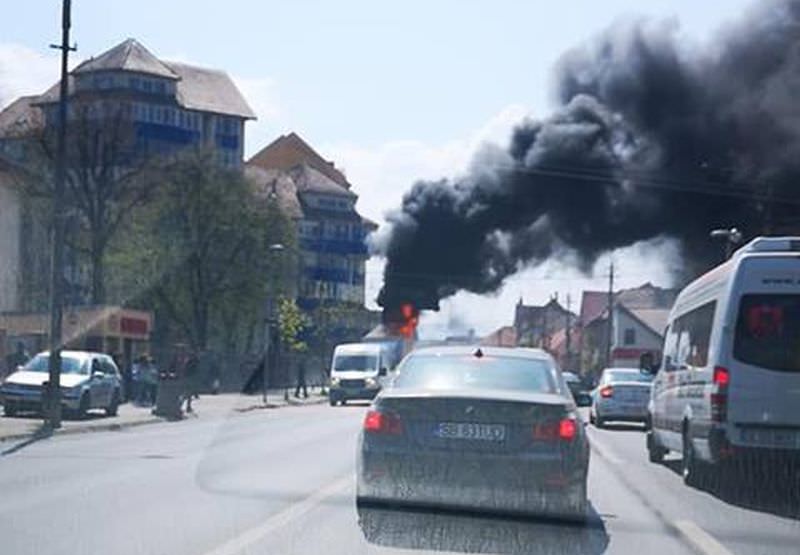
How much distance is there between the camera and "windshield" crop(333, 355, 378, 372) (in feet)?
170

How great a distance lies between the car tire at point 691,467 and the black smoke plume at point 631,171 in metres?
19.1

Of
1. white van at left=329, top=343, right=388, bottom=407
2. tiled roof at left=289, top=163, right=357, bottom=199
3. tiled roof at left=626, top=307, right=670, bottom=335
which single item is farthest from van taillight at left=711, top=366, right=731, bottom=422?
tiled roof at left=289, top=163, right=357, bottom=199

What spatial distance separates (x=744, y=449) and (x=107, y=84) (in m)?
72.1

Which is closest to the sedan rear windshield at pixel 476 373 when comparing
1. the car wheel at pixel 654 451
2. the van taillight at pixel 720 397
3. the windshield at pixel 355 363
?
the van taillight at pixel 720 397

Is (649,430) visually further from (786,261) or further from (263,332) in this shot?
(263,332)

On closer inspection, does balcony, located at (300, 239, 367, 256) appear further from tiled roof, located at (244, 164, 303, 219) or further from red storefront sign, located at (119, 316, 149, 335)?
red storefront sign, located at (119, 316, 149, 335)

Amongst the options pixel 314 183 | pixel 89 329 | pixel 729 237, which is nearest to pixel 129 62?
pixel 314 183

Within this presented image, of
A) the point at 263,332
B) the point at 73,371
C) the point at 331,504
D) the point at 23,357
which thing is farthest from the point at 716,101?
the point at 263,332

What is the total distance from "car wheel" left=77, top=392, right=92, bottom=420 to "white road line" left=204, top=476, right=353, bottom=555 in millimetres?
17295

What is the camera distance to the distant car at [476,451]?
12.3 metres

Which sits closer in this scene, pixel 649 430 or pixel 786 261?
pixel 786 261

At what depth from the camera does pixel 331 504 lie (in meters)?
14.5

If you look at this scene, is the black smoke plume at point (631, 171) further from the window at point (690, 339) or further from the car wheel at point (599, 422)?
the window at point (690, 339)

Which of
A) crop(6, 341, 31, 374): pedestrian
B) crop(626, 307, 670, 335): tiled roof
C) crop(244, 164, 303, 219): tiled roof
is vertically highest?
crop(244, 164, 303, 219): tiled roof
